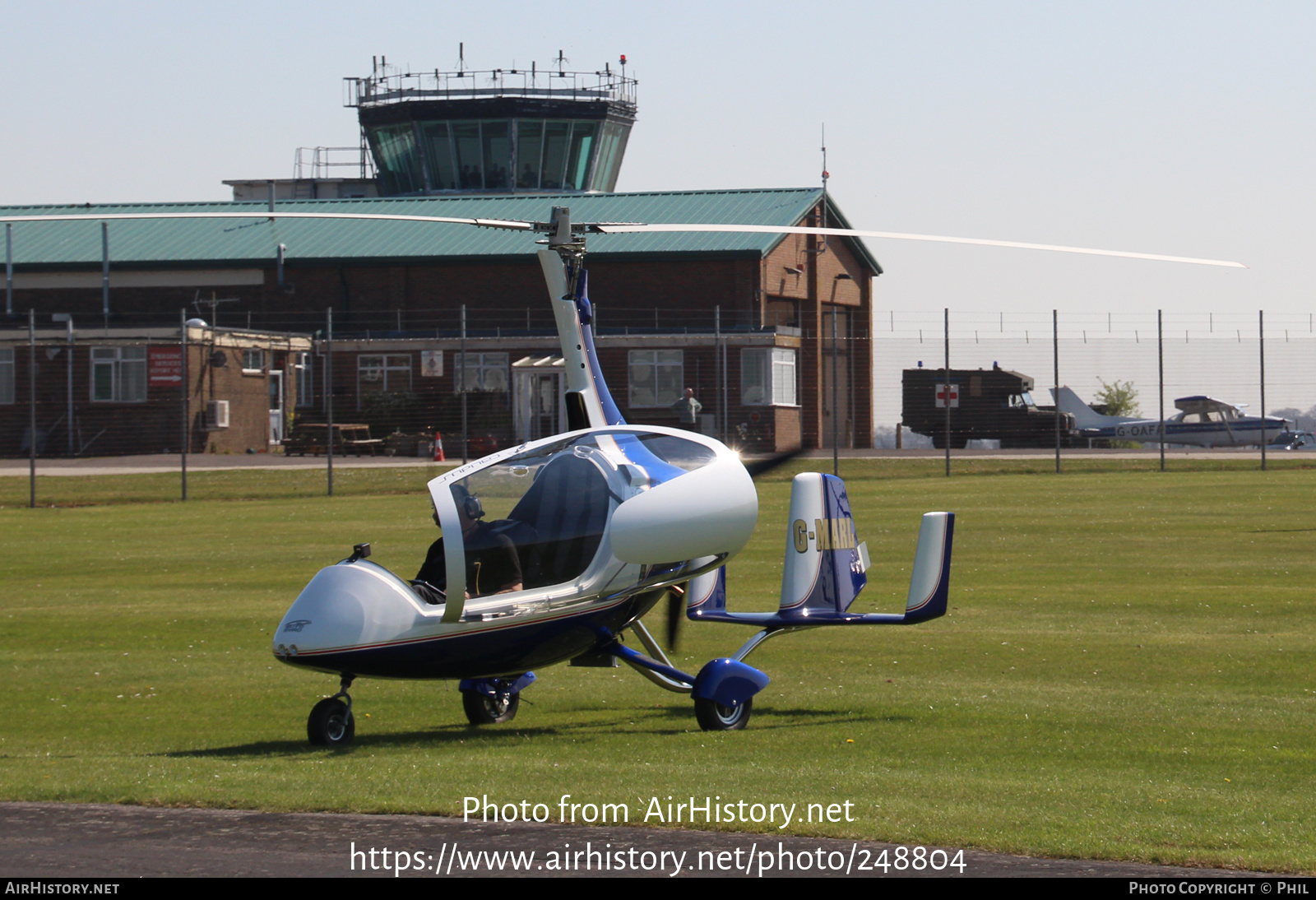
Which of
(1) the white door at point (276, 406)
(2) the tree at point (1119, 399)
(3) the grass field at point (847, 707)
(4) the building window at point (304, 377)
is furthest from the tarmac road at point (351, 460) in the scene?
(3) the grass field at point (847, 707)

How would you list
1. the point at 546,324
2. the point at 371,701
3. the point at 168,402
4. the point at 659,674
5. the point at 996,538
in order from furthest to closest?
1. the point at 546,324
2. the point at 168,402
3. the point at 996,538
4. the point at 371,701
5. the point at 659,674

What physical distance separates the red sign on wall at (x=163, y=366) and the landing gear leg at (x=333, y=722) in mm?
38140

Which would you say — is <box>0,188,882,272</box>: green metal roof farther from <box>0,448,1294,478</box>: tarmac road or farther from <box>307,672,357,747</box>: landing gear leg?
<box>307,672,357,747</box>: landing gear leg

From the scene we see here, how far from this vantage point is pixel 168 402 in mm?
46031

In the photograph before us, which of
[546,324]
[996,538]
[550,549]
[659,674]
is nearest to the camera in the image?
[550,549]

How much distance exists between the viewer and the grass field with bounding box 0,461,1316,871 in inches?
295

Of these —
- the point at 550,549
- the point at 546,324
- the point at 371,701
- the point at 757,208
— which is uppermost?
the point at 757,208

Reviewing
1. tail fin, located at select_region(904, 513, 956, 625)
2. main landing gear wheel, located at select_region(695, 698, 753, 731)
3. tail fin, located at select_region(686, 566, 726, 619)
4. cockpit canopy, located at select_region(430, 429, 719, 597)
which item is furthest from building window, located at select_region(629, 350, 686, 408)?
cockpit canopy, located at select_region(430, 429, 719, 597)

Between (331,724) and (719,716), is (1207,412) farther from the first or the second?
(331,724)

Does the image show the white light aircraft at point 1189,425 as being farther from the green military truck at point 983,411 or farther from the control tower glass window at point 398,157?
the control tower glass window at point 398,157

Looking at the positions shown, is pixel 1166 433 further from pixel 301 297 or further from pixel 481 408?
pixel 301 297

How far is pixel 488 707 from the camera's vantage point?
35.2 feet

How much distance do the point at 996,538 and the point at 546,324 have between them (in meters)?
29.8

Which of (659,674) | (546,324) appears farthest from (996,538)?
(546,324)
